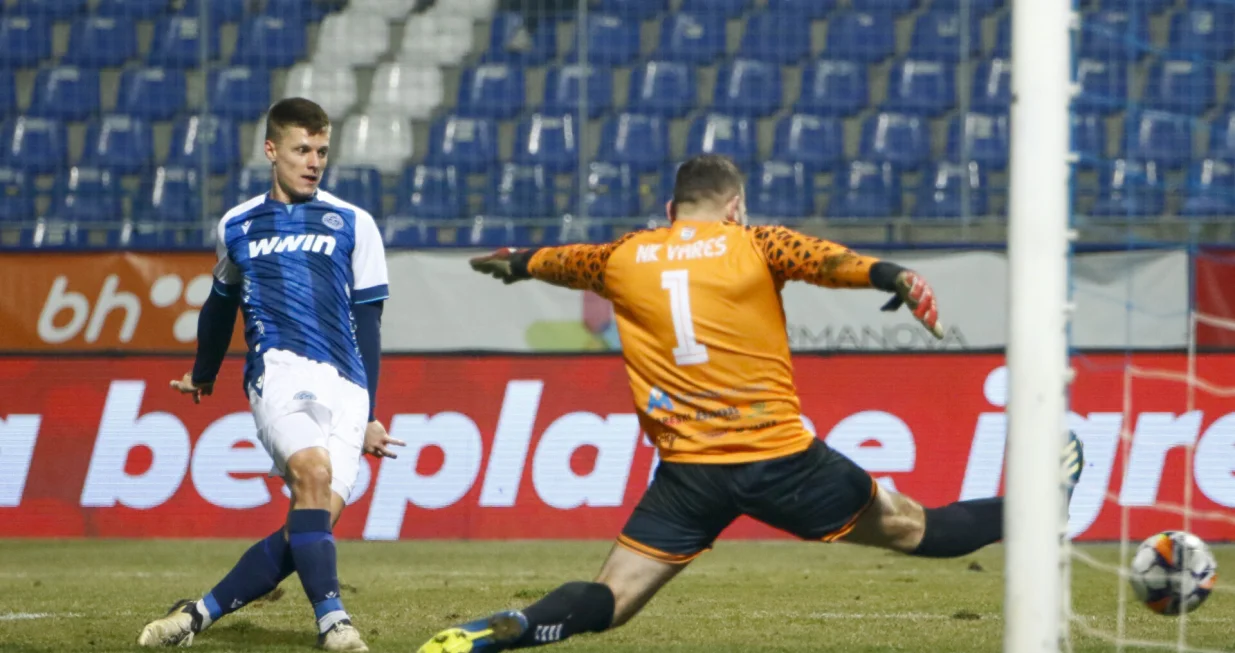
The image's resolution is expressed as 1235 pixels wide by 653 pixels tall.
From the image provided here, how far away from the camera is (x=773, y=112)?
15.1m

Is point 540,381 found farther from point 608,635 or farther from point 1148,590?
point 1148,590

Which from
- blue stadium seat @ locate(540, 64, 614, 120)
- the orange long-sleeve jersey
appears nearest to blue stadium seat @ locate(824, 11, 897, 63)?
blue stadium seat @ locate(540, 64, 614, 120)

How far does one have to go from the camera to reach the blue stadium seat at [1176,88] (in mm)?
14992

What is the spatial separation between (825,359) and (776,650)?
17.3ft

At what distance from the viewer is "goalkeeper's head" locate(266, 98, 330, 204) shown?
5.99 m

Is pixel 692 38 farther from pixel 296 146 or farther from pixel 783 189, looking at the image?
pixel 296 146

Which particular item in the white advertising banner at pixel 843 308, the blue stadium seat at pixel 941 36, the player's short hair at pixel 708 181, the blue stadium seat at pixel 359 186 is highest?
the blue stadium seat at pixel 941 36

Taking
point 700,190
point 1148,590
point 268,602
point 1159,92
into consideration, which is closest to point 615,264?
point 700,190

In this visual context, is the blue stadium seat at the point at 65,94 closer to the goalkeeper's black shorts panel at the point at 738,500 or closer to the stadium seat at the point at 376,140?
the stadium seat at the point at 376,140

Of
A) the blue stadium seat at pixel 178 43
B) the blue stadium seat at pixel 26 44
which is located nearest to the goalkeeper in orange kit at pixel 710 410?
the blue stadium seat at pixel 178 43

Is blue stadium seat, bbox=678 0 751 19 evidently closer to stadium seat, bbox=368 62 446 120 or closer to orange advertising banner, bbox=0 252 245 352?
stadium seat, bbox=368 62 446 120

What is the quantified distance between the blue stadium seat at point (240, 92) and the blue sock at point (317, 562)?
32.6 ft

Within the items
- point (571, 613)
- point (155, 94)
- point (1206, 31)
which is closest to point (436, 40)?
point (155, 94)

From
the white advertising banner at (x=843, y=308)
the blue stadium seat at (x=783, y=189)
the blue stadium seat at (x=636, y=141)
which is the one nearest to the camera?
the white advertising banner at (x=843, y=308)
